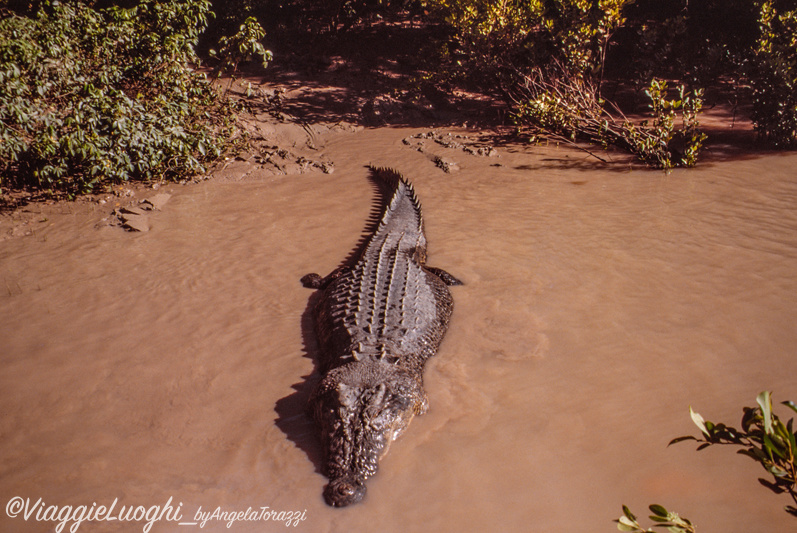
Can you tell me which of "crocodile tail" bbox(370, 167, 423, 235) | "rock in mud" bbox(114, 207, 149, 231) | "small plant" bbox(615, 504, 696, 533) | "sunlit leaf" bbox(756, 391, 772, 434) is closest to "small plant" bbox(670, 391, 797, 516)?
"sunlit leaf" bbox(756, 391, 772, 434)

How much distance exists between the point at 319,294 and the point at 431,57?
337 inches

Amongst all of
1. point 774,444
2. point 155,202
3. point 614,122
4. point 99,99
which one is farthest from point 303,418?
point 614,122

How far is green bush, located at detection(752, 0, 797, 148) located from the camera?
738 centimetres

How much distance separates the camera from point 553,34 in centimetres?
946

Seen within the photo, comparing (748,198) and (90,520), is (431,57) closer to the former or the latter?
(748,198)

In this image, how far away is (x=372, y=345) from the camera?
3547 millimetres

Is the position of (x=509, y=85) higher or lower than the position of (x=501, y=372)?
higher

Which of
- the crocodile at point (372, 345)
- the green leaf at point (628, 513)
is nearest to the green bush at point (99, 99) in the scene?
the crocodile at point (372, 345)

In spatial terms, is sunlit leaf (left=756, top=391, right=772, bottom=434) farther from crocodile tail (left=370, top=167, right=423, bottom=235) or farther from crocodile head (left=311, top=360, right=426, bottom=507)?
crocodile tail (left=370, top=167, right=423, bottom=235)

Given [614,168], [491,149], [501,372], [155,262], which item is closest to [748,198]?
[614,168]

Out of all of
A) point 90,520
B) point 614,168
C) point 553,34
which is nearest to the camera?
point 90,520

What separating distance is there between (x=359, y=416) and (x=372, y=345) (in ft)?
2.30

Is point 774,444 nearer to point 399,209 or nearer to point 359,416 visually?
point 359,416

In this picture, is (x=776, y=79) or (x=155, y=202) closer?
(x=155, y=202)
